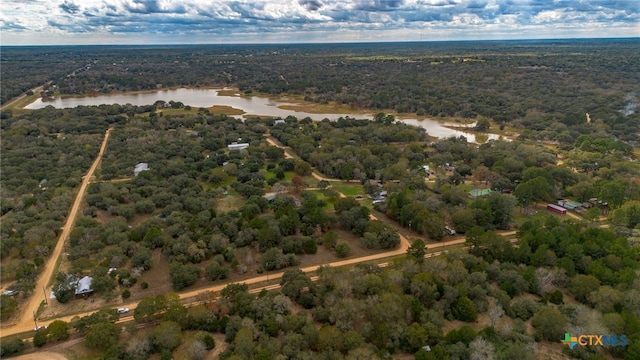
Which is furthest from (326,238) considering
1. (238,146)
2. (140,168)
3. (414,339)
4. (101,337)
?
(238,146)

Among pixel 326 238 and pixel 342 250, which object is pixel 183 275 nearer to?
pixel 326 238

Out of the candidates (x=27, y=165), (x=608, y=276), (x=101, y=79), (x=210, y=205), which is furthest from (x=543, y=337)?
(x=101, y=79)

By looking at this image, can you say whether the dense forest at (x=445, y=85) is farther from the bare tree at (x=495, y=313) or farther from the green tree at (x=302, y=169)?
the bare tree at (x=495, y=313)

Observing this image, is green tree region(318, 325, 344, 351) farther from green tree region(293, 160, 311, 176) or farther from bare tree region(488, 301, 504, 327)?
green tree region(293, 160, 311, 176)

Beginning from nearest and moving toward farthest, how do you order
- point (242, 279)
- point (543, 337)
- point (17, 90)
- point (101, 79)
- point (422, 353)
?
point (422, 353) → point (543, 337) → point (242, 279) → point (17, 90) → point (101, 79)

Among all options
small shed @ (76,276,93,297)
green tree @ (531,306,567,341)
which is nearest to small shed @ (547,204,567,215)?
green tree @ (531,306,567,341)

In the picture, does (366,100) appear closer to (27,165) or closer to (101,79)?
(27,165)
